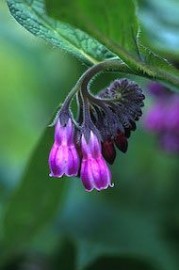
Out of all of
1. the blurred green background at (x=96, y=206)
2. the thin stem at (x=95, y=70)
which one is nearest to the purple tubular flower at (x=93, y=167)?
the thin stem at (x=95, y=70)

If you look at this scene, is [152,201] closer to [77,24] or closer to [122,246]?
[122,246]

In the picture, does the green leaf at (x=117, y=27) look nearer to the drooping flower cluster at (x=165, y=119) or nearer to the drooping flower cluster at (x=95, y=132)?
the drooping flower cluster at (x=95, y=132)

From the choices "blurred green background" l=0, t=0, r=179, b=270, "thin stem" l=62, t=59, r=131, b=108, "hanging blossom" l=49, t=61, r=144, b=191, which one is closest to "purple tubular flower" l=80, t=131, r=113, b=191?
"hanging blossom" l=49, t=61, r=144, b=191

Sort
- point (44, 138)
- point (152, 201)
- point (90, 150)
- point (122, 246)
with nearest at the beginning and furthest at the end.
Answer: point (90, 150) → point (44, 138) → point (122, 246) → point (152, 201)

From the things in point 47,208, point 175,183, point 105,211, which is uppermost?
point 175,183

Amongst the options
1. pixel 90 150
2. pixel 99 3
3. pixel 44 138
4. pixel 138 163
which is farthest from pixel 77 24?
pixel 138 163

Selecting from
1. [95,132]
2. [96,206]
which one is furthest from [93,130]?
[96,206]
